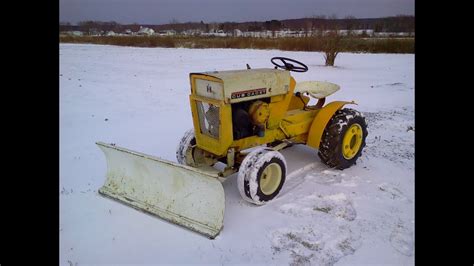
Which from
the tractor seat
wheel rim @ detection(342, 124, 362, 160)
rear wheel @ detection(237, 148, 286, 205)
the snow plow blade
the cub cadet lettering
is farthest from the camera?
the tractor seat

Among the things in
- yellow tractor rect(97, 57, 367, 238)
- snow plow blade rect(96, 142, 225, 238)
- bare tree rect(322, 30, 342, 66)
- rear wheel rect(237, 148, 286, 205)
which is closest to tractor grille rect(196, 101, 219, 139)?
yellow tractor rect(97, 57, 367, 238)

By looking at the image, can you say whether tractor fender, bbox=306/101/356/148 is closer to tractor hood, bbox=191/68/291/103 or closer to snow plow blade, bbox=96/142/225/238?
tractor hood, bbox=191/68/291/103

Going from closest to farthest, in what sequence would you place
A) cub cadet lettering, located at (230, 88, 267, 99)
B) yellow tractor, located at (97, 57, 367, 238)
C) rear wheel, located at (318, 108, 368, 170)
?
yellow tractor, located at (97, 57, 367, 238) → cub cadet lettering, located at (230, 88, 267, 99) → rear wheel, located at (318, 108, 368, 170)

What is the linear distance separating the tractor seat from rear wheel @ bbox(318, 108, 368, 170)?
0.38 meters

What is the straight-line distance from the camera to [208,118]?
379 cm

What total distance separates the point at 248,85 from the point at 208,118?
52 cm

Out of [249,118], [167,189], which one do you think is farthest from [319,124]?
[167,189]

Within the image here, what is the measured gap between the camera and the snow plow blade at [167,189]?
3242mm

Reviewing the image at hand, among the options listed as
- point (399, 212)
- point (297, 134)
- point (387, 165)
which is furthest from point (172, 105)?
point (399, 212)

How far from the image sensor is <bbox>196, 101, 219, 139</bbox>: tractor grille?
12.1ft

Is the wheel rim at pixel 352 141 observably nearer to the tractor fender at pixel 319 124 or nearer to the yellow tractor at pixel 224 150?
the yellow tractor at pixel 224 150
